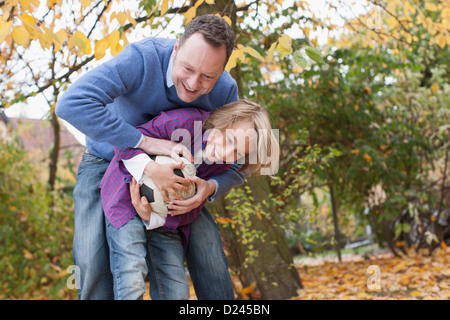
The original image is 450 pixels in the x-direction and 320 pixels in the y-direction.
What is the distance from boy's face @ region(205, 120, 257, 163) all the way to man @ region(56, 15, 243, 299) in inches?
5.1

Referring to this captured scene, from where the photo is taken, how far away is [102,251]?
7.02 ft

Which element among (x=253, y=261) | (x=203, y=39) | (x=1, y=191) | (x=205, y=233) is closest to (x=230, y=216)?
(x=253, y=261)

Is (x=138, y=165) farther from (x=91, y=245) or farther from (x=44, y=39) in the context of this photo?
(x=44, y=39)

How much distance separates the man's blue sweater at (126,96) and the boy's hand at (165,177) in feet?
0.43

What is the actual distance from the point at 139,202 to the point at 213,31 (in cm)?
80

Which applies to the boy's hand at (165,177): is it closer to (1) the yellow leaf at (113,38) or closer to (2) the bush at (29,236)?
(1) the yellow leaf at (113,38)

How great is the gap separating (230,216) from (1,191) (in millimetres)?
2787

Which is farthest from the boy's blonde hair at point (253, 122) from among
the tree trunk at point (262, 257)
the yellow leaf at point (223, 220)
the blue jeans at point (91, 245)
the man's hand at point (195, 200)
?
the tree trunk at point (262, 257)

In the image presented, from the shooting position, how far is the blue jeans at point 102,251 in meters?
2.12

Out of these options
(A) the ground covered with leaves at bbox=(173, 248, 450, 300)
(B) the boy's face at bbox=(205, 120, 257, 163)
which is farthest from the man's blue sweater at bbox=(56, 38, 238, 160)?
(A) the ground covered with leaves at bbox=(173, 248, 450, 300)

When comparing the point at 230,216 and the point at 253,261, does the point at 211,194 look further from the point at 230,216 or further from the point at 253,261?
the point at 253,261

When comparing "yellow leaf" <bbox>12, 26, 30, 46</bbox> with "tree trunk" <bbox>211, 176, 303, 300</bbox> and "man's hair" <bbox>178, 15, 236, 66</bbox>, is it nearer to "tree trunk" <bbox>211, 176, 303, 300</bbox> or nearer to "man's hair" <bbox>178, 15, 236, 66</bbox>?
"man's hair" <bbox>178, 15, 236, 66</bbox>

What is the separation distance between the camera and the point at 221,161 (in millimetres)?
2012

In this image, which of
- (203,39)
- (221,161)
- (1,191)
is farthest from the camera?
(1,191)
